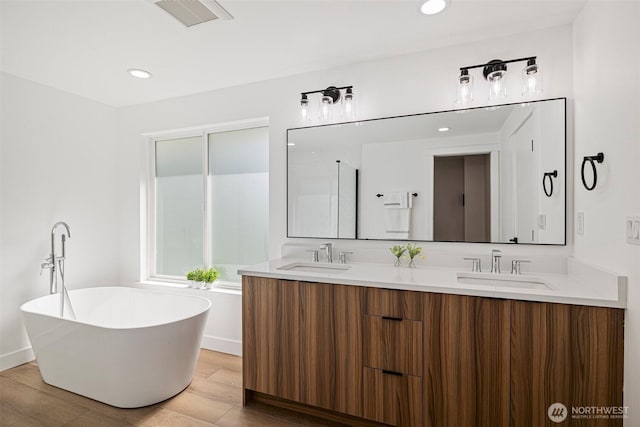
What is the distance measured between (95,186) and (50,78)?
105 cm

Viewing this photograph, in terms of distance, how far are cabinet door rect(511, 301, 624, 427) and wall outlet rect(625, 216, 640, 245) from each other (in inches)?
12.6

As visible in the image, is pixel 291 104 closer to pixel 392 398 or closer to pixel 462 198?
pixel 462 198

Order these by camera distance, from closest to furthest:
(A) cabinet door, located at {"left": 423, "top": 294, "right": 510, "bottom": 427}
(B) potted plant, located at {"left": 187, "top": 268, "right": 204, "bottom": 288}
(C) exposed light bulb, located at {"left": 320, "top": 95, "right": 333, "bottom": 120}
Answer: (A) cabinet door, located at {"left": 423, "top": 294, "right": 510, "bottom": 427}, (C) exposed light bulb, located at {"left": 320, "top": 95, "right": 333, "bottom": 120}, (B) potted plant, located at {"left": 187, "top": 268, "right": 204, "bottom": 288}

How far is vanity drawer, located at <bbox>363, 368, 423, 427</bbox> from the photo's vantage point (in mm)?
1718

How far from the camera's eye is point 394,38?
7.11ft

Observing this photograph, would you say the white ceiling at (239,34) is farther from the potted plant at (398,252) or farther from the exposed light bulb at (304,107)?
the potted plant at (398,252)

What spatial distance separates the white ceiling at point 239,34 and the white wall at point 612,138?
37cm

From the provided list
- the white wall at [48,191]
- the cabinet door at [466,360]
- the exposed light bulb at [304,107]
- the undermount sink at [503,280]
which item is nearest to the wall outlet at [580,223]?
the undermount sink at [503,280]

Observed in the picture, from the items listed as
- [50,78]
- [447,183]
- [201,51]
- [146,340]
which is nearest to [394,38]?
[447,183]

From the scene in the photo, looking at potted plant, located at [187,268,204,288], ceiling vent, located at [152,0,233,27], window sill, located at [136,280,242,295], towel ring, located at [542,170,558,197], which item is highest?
ceiling vent, located at [152,0,233,27]

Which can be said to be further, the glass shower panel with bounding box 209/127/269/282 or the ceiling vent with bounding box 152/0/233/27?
the glass shower panel with bounding box 209/127/269/282

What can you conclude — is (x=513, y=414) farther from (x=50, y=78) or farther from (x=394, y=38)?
(x=50, y=78)

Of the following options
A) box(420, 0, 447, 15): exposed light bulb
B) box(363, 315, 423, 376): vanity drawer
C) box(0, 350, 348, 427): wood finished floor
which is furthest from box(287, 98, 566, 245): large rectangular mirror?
box(0, 350, 348, 427): wood finished floor

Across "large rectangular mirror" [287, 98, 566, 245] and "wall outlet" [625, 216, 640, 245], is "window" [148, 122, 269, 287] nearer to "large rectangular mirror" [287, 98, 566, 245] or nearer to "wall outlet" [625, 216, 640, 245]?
"large rectangular mirror" [287, 98, 566, 245]
